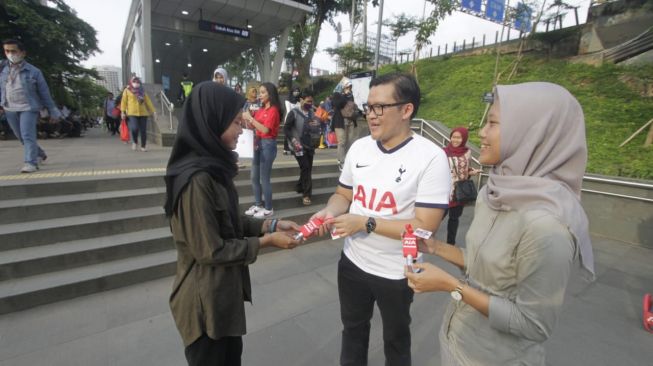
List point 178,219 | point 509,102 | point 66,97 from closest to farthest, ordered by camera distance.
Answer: point 509,102
point 178,219
point 66,97

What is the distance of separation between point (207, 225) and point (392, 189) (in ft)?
3.09

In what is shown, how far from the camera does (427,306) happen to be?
310 cm

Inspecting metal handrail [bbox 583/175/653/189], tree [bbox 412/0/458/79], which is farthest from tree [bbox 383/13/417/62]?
metal handrail [bbox 583/175/653/189]

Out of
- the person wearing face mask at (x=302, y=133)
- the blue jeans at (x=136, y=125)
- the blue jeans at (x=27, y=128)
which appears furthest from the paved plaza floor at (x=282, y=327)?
the blue jeans at (x=136, y=125)

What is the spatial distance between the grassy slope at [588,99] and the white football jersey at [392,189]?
6.31m

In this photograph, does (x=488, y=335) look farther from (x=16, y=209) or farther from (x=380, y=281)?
(x=16, y=209)

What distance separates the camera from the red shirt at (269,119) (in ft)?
14.1

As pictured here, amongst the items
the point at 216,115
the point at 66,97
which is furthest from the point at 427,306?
the point at 66,97

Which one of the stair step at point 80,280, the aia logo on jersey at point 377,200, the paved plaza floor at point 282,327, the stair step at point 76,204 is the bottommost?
the paved plaza floor at point 282,327

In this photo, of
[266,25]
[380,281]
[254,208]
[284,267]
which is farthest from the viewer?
[266,25]

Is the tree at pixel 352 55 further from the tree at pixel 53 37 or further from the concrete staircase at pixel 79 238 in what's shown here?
the concrete staircase at pixel 79 238

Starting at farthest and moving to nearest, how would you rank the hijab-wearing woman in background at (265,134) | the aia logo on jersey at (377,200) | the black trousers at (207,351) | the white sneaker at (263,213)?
the white sneaker at (263,213) < the hijab-wearing woman in background at (265,134) < the aia logo on jersey at (377,200) < the black trousers at (207,351)

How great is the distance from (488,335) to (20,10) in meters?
18.2

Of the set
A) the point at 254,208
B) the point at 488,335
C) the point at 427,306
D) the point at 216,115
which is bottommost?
the point at 427,306
